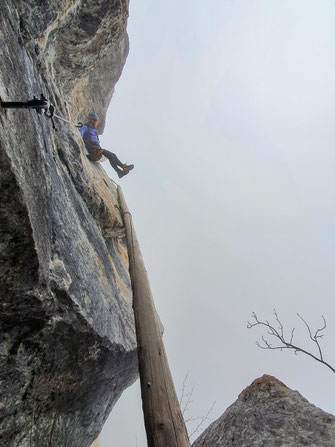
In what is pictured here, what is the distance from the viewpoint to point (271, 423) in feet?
11.7

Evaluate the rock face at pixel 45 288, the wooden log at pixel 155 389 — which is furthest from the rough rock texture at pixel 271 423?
the rock face at pixel 45 288

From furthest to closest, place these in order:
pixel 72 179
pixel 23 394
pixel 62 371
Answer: pixel 72 179
pixel 62 371
pixel 23 394

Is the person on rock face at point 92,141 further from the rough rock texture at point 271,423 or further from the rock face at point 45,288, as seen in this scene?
the rough rock texture at point 271,423

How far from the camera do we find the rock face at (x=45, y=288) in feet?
→ 9.52

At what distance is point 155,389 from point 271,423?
4.60 feet

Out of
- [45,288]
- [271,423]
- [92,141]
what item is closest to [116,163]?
[92,141]

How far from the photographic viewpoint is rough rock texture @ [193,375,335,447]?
3250mm

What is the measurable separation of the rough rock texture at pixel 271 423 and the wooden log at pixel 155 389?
816 millimetres

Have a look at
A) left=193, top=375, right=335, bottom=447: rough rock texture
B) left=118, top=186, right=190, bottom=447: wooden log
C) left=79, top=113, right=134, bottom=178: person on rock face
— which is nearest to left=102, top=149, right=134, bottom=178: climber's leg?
left=79, top=113, right=134, bottom=178: person on rock face

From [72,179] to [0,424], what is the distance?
4.52m

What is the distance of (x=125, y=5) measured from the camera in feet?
26.0

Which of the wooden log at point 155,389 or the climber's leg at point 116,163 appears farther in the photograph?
the climber's leg at point 116,163

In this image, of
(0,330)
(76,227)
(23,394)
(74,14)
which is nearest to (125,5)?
(74,14)

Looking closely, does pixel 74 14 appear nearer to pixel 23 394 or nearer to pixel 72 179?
pixel 72 179
